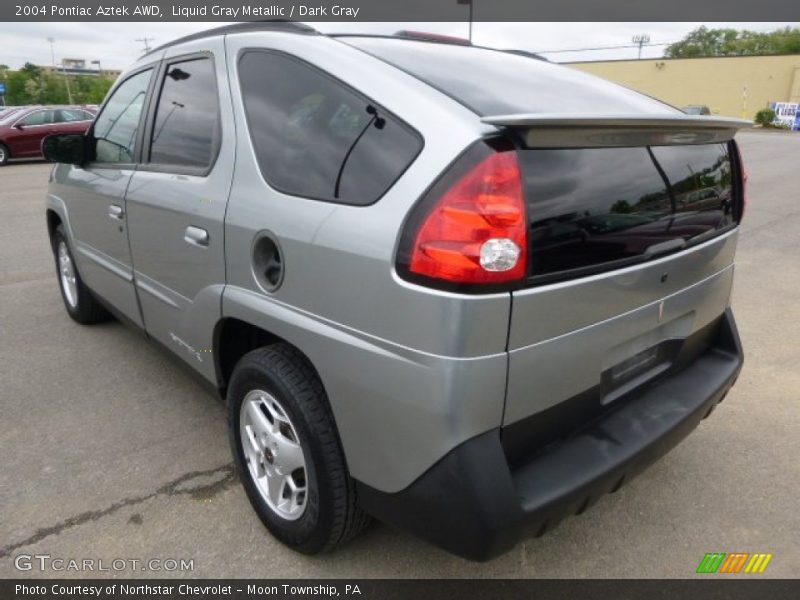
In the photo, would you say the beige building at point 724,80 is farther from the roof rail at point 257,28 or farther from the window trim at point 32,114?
the roof rail at point 257,28

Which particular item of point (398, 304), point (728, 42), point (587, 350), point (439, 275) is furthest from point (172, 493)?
point (728, 42)

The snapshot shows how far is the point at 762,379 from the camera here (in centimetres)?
364

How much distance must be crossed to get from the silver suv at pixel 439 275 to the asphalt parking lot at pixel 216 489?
273 millimetres

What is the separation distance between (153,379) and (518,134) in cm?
287

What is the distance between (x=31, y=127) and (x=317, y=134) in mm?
18389

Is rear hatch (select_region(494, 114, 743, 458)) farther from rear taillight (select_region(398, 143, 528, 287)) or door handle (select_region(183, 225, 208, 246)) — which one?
door handle (select_region(183, 225, 208, 246))

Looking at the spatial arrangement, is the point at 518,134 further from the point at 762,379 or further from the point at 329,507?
the point at 762,379

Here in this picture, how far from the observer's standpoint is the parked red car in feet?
55.3

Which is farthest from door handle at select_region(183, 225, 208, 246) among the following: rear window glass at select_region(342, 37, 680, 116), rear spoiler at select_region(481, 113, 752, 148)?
rear spoiler at select_region(481, 113, 752, 148)

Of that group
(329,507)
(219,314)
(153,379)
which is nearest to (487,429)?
(329,507)

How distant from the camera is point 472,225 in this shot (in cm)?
160

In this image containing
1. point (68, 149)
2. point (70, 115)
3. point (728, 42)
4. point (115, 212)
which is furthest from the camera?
point (728, 42)

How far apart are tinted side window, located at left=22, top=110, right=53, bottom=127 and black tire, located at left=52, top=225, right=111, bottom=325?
15028 mm

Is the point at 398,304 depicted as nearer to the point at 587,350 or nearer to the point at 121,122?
the point at 587,350
